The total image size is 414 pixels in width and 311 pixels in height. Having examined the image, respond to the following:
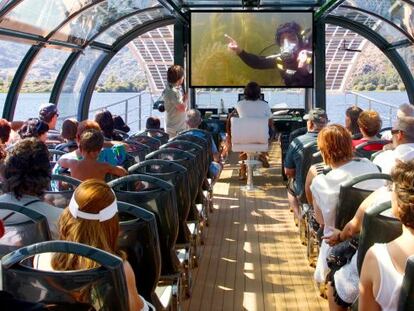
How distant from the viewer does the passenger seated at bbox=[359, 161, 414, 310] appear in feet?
6.56

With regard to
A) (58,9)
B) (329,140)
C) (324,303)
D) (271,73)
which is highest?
(58,9)

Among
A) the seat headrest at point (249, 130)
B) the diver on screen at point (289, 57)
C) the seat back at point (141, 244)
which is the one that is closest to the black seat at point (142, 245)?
the seat back at point (141, 244)

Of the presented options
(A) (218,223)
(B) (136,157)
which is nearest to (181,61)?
Answer: (A) (218,223)

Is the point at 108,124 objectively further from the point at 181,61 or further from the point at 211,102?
the point at 211,102

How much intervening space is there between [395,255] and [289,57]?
29.2 feet

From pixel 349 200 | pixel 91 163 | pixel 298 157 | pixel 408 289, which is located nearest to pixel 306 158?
pixel 298 157

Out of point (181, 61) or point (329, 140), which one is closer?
point (329, 140)

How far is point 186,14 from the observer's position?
1069cm

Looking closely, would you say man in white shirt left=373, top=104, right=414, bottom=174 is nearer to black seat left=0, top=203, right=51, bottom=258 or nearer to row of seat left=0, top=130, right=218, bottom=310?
row of seat left=0, top=130, right=218, bottom=310

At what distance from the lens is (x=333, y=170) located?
360cm

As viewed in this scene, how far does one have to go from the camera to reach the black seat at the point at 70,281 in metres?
1.65

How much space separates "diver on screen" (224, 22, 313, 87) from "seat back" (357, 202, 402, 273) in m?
8.42

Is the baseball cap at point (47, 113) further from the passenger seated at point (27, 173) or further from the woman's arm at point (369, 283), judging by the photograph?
the woman's arm at point (369, 283)

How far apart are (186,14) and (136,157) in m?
5.87
